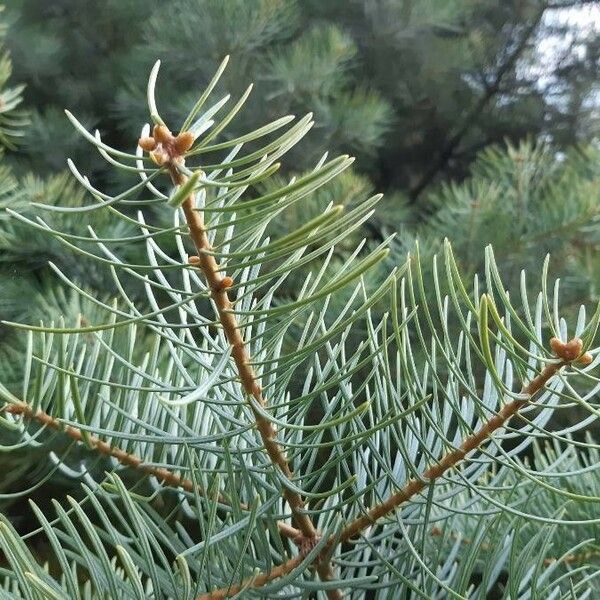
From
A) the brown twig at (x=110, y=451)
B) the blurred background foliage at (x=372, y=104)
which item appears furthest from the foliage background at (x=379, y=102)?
the brown twig at (x=110, y=451)

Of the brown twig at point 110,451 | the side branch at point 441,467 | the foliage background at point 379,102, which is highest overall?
the foliage background at point 379,102

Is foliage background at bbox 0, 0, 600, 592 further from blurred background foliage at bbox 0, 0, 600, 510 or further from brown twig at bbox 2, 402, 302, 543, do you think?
brown twig at bbox 2, 402, 302, 543

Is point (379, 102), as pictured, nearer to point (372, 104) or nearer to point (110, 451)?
point (372, 104)

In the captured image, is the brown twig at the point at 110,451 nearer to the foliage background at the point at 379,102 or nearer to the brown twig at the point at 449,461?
the brown twig at the point at 449,461

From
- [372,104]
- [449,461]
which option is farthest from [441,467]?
[372,104]

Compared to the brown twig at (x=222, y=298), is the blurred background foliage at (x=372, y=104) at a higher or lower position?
higher

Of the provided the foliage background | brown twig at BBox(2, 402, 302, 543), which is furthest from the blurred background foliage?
brown twig at BBox(2, 402, 302, 543)

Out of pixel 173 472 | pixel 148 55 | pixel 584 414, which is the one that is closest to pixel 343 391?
pixel 173 472
